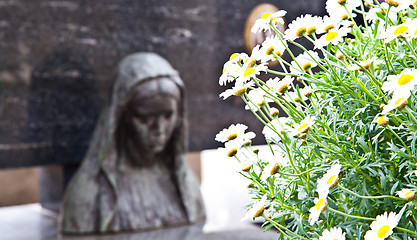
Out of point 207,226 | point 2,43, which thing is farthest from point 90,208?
point 2,43

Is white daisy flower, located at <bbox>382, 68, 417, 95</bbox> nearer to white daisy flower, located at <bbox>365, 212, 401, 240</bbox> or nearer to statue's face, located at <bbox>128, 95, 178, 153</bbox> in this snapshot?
white daisy flower, located at <bbox>365, 212, 401, 240</bbox>

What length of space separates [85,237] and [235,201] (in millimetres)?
1379

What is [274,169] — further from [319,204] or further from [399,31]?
[399,31]

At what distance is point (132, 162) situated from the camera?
327cm

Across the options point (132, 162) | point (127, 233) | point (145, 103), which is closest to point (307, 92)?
point (145, 103)

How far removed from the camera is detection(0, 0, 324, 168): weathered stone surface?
338cm

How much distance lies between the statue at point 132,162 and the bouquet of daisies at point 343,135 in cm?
224

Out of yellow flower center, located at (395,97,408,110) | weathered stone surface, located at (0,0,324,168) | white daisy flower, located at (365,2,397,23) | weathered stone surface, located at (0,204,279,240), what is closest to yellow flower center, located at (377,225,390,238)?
yellow flower center, located at (395,97,408,110)

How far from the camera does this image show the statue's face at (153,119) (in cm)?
306

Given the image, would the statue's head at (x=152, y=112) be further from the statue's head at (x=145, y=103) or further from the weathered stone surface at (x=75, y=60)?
the weathered stone surface at (x=75, y=60)

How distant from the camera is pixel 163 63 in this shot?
3252 millimetres

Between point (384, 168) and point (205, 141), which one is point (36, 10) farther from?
point (384, 168)

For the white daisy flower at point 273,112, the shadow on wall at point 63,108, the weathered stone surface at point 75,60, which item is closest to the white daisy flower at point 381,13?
the white daisy flower at point 273,112

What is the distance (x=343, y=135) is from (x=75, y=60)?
118 inches
